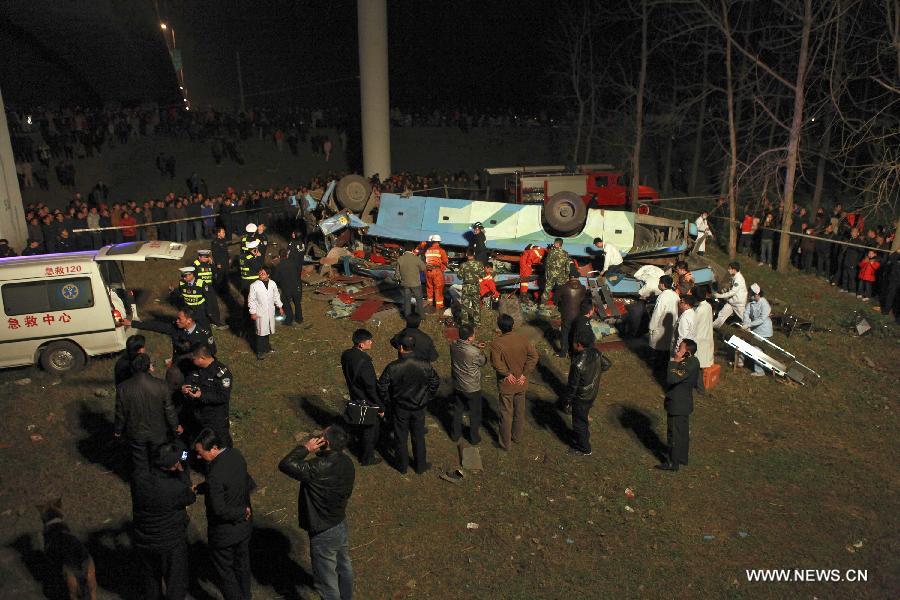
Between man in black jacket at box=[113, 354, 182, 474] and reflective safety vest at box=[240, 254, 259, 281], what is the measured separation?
508cm

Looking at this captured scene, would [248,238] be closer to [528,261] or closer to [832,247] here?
[528,261]

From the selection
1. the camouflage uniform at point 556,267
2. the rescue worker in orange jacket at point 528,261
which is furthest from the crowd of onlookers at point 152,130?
the camouflage uniform at point 556,267

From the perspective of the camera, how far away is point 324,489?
5473mm

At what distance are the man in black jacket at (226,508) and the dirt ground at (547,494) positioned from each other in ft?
2.66

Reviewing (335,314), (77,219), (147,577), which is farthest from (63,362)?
(77,219)

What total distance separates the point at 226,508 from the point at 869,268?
15776 mm

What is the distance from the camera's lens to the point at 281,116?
3338cm

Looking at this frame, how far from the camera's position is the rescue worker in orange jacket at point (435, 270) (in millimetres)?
13938

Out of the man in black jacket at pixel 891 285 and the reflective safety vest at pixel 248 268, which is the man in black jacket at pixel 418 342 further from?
the man in black jacket at pixel 891 285

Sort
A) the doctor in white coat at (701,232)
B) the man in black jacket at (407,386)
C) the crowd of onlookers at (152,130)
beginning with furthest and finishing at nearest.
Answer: the crowd of onlookers at (152,130)
the doctor in white coat at (701,232)
the man in black jacket at (407,386)

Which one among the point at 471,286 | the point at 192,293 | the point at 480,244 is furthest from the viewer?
the point at 480,244

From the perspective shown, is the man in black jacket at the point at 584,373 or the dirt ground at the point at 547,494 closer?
the dirt ground at the point at 547,494

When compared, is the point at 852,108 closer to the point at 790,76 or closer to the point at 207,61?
the point at 790,76

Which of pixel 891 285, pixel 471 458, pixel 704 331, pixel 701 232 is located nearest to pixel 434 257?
pixel 704 331
